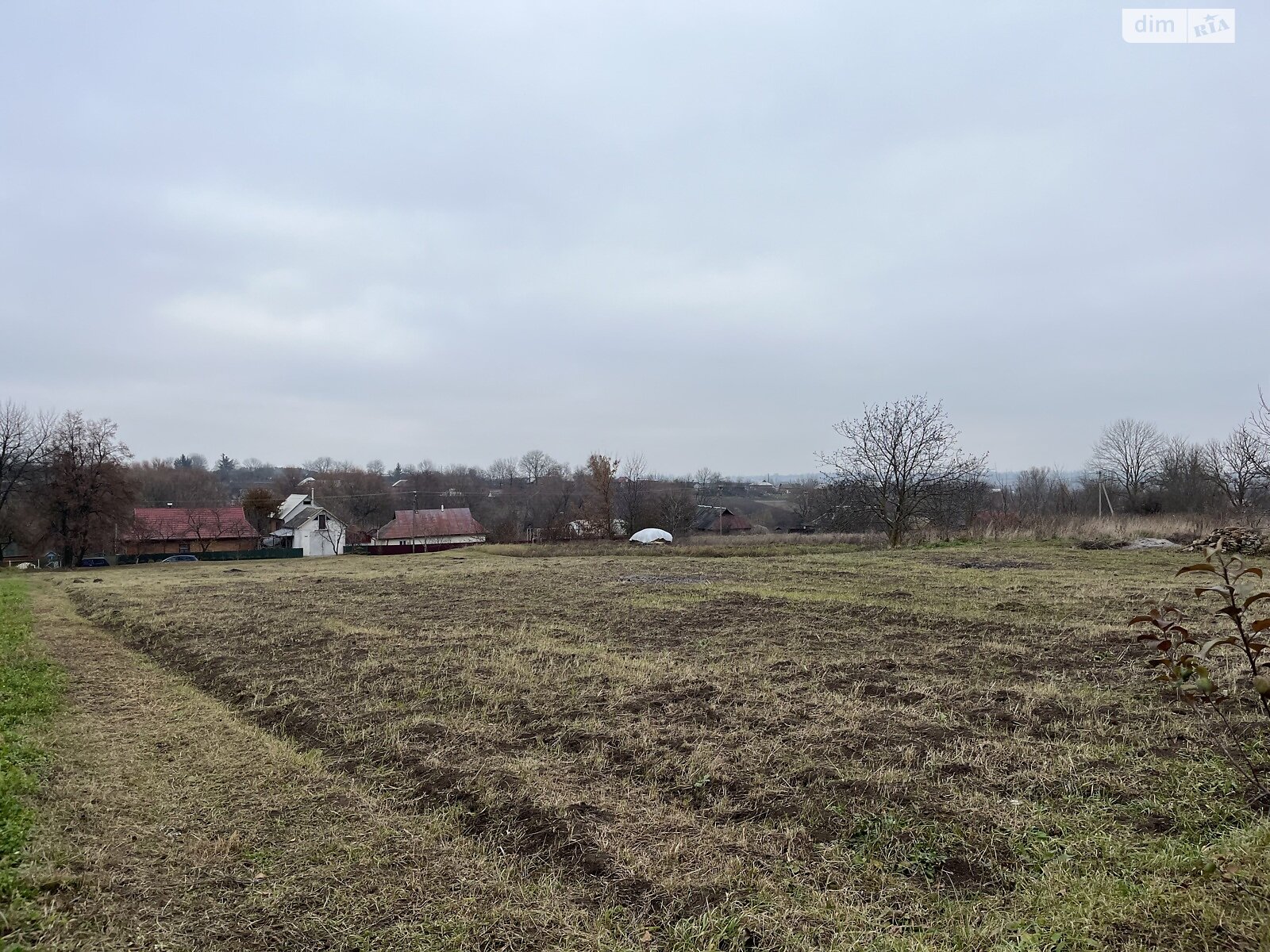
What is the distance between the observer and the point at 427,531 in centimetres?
5425

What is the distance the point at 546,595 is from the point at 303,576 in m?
11.3

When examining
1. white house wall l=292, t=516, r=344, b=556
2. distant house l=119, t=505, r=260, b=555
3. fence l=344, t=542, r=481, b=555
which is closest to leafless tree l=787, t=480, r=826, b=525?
fence l=344, t=542, r=481, b=555

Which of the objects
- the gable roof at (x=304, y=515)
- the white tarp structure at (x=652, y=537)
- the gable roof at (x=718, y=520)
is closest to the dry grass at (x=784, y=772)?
the white tarp structure at (x=652, y=537)

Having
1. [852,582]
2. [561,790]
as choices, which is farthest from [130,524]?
[561,790]

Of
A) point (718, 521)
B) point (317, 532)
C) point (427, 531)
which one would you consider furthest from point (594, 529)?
point (317, 532)

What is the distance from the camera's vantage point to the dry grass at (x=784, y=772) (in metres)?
2.77

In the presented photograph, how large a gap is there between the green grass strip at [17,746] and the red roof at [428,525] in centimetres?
4366

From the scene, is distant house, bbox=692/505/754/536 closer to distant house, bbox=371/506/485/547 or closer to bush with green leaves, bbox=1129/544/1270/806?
distant house, bbox=371/506/485/547

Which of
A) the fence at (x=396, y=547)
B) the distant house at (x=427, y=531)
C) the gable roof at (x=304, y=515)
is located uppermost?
the gable roof at (x=304, y=515)

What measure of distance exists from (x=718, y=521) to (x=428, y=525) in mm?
22431

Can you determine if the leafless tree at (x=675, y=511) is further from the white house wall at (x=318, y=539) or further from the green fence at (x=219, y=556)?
the white house wall at (x=318, y=539)

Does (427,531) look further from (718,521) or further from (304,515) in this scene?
(718,521)

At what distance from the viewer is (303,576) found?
68.8 feet

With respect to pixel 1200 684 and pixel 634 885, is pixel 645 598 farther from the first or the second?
pixel 1200 684
